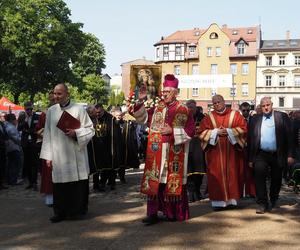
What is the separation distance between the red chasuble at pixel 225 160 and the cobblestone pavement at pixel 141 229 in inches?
13.1

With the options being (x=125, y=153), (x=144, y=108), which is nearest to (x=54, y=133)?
(x=144, y=108)

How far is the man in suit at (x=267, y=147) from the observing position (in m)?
7.82

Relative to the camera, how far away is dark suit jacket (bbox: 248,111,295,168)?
7828 millimetres

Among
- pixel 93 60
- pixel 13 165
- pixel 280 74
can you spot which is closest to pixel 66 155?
pixel 13 165

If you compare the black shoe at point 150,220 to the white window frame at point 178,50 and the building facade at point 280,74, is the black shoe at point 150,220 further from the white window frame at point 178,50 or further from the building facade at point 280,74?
the white window frame at point 178,50

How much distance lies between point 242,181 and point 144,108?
232cm

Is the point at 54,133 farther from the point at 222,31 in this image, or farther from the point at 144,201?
the point at 222,31

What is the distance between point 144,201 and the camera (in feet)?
29.7

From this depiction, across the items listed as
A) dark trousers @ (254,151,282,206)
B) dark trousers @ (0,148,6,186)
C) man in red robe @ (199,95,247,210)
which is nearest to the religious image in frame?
man in red robe @ (199,95,247,210)

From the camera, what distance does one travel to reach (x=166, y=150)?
23.3 feet

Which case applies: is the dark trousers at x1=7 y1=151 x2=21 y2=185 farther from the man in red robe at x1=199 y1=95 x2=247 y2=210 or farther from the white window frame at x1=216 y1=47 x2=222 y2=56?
the white window frame at x1=216 y1=47 x2=222 y2=56

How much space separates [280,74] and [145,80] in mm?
62743

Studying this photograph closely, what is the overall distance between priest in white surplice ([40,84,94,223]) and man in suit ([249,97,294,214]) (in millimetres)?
2572

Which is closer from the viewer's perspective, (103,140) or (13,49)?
(103,140)
